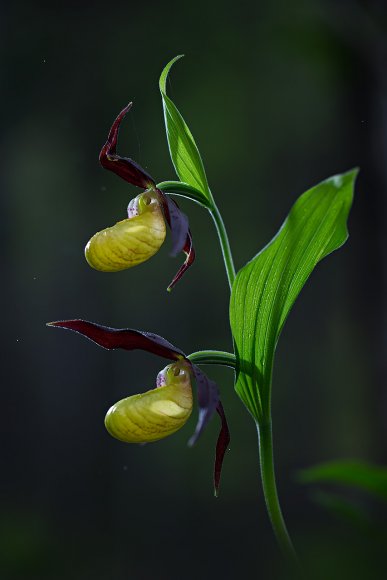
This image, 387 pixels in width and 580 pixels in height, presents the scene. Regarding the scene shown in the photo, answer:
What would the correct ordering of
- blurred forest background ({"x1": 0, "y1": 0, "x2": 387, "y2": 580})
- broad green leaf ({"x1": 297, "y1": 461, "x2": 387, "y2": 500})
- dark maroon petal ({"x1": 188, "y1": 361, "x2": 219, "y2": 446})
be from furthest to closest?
1. blurred forest background ({"x1": 0, "y1": 0, "x2": 387, "y2": 580})
2. dark maroon petal ({"x1": 188, "y1": 361, "x2": 219, "y2": 446})
3. broad green leaf ({"x1": 297, "y1": 461, "x2": 387, "y2": 500})

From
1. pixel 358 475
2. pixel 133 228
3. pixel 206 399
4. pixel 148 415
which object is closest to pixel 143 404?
pixel 148 415

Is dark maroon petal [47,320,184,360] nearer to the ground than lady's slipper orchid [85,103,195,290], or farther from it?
nearer to the ground

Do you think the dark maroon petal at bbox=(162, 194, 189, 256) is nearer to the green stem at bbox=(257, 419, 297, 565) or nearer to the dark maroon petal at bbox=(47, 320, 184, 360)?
the dark maroon petal at bbox=(47, 320, 184, 360)

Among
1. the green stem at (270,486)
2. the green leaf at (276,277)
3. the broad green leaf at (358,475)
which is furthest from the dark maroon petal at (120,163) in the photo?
the broad green leaf at (358,475)

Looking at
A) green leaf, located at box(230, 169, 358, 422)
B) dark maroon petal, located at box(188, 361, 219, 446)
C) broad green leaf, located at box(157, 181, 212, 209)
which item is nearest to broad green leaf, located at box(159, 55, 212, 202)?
broad green leaf, located at box(157, 181, 212, 209)

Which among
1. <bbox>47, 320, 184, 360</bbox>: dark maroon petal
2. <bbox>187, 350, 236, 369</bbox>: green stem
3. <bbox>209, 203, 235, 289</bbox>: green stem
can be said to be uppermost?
<bbox>209, 203, 235, 289</bbox>: green stem

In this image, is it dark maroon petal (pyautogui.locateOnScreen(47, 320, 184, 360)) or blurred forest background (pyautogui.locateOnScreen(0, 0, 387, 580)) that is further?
blurred forest background (pyautogui.locateOnScreen(0, 0, 387, 580))
